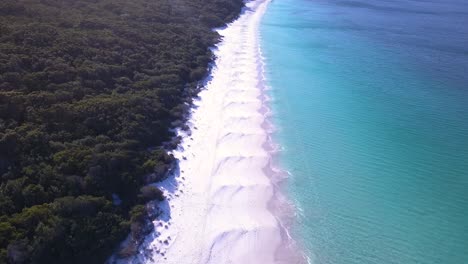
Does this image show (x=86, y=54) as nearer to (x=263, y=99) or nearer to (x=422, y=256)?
(x=263, y=99)

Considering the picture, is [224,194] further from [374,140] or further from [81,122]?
[374,140]

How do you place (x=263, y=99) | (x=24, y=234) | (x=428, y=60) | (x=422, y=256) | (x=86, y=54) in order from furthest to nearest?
1. (x=428, y=60)
2. (x=263, y=99)
3. (x=86, y=54)
4. (x=422, y=256)
5. (x=24, y=234)

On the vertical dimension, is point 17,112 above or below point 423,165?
above

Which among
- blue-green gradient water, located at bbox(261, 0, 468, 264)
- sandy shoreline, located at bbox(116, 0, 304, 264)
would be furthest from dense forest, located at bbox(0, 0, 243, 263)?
blue-green gradient water, located at bbox(261, 0, 468, 264)

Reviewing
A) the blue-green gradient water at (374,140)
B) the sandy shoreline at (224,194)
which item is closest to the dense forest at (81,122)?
the sandy shoreline at (224,194)

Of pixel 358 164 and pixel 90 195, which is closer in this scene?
pixel 90 195

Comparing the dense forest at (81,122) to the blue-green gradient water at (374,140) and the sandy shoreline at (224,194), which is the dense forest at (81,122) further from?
the blue-green gradient water at (374,140)

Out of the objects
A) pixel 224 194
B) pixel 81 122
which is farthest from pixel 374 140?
pixel 81 122

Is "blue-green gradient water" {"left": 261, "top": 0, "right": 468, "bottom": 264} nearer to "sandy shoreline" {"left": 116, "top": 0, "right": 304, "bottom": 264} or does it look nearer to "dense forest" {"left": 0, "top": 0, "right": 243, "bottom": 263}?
"sandy shoreline" {"left": 116, "top": 0, "right": 304, "bottom": 264}

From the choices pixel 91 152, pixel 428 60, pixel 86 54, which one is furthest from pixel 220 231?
pixel 428 60
